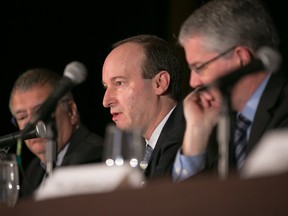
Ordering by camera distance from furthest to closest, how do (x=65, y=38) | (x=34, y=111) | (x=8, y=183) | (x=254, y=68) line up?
(x=65, y=38)
(x=34, y=111)
(x=8, y=183)
(x=254, y=68)

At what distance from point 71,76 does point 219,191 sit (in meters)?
0.95

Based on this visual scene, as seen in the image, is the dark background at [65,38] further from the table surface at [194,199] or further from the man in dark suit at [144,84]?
the table surface at [194,199]

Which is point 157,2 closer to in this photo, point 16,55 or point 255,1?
point 16,55

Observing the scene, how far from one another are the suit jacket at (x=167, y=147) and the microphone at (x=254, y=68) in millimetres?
576

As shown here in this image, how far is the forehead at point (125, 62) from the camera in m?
3.18

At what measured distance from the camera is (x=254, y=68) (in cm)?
185

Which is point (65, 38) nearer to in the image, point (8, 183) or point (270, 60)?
point (8, 183)

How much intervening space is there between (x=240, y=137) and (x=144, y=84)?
0.99m

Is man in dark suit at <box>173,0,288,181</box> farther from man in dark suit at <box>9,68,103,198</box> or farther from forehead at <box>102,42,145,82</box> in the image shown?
man in dark suit at <box>9,68,103,198</box>

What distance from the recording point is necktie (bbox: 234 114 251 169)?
2201mm

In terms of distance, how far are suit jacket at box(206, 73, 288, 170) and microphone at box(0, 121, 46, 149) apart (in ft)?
2.10

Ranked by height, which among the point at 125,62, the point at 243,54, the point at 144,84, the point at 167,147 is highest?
the point at 243,54

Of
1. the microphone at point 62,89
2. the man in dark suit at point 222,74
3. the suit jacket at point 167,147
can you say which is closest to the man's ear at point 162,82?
the suit jacket at point 167,147

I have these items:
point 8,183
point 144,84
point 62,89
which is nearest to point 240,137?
point 62,89
